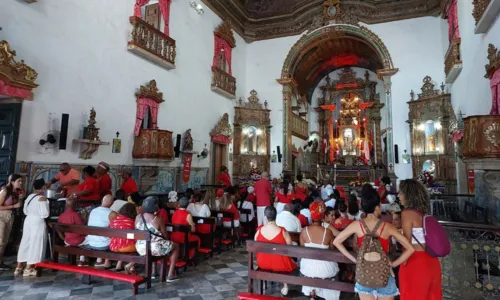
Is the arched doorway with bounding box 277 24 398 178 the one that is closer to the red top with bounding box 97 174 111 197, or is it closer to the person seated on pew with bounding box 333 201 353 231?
the red top with bounding box 97 174 111 197

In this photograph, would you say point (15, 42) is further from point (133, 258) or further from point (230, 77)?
point (230, 77)

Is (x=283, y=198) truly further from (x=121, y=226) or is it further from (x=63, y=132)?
(x=63, y=132)

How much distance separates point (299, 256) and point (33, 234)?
161 inches

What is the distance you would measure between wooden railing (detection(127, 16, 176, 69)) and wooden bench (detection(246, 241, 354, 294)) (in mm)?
7445

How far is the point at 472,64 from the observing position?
877cm

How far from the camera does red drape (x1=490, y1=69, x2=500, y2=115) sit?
255 inches

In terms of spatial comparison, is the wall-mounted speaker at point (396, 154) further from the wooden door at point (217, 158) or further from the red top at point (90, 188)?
the red top at point (90, 188)

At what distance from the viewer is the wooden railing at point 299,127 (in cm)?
1726

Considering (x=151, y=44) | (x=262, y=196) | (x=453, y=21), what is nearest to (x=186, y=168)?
(x=151, y=44)

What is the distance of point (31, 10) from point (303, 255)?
7170 mm

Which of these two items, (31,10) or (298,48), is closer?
(31,10)

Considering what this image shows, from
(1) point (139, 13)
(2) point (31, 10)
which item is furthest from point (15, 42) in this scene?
(1) point (139, 13)

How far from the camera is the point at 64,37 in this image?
685cm

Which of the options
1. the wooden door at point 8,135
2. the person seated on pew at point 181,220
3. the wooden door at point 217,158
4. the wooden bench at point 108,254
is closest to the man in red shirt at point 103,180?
the wooden door at point 8,135
